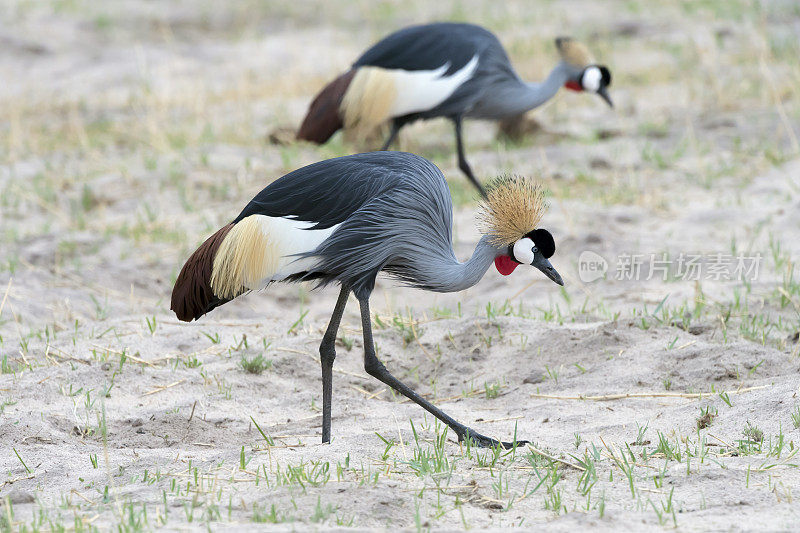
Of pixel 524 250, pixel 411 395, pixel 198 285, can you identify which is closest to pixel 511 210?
pixel 524 250

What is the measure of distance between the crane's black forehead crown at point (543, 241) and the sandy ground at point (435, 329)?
2.00 feet

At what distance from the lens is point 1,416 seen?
368cm

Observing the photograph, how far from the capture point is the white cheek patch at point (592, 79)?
7.09m

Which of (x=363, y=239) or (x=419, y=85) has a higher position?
(x=419, y=85)

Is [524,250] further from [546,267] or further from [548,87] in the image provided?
[548,87]

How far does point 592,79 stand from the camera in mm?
7105

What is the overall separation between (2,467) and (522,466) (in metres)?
1.65

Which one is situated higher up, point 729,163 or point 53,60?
point 53,60

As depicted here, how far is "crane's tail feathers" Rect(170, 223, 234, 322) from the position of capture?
11.9 ft

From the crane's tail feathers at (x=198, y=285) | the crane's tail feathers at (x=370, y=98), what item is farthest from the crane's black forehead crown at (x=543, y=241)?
the crane's tail feathers at (x=370, y=98)

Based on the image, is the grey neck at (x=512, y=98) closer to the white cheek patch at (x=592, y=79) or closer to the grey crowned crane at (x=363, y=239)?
the white cheek patch at (x=592, y=79)

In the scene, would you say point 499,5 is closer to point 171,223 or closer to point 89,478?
point 171,223

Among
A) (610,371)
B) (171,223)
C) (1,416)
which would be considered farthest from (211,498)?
(171,223)

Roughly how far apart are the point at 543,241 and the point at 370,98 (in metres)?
2.97
